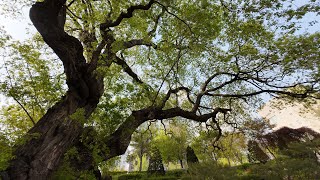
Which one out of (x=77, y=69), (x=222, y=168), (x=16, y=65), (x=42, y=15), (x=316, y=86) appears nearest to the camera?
(x=42, y=15)

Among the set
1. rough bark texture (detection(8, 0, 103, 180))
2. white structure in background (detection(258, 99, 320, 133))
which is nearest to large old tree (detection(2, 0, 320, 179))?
rough bark texture (detection(8, 0, 103, 180))

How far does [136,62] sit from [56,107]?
522cm

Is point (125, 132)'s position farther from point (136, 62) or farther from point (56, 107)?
point (136, 62)

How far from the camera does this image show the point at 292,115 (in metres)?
22.9

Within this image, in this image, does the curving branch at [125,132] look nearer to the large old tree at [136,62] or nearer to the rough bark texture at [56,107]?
the large old tree at [136,62]

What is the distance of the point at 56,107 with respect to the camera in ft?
18.9

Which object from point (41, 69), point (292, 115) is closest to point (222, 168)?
point (41, 69)

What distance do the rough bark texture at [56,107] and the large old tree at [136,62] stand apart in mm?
21

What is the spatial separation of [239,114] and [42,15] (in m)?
9.77

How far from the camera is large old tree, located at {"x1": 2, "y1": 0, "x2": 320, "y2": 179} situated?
502cm

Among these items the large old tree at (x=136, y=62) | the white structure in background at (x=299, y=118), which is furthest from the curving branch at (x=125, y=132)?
the white structure in background at (x=299, y=118)

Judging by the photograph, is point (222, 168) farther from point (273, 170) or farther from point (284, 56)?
point (284, 56)

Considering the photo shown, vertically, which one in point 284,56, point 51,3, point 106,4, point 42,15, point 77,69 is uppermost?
point 106,4

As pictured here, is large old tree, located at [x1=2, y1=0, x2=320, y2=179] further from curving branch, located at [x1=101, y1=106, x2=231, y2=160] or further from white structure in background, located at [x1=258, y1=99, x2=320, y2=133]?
white structure in background, located at [x1=258, y1=99, x2=320, y2=133]
